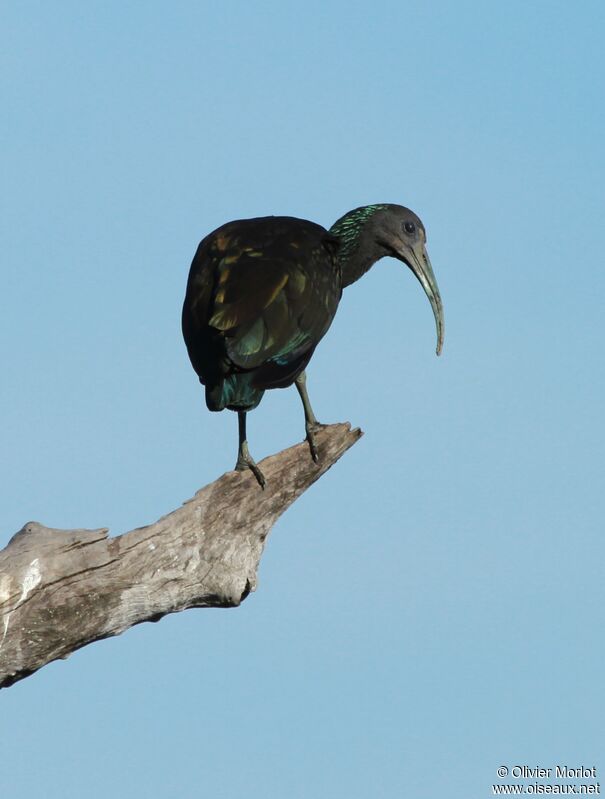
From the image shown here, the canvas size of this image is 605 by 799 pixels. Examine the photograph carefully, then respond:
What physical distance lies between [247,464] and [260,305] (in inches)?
44.5

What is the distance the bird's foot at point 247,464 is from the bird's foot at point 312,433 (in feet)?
1.55

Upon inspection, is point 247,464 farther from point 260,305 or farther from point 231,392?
point 260,305

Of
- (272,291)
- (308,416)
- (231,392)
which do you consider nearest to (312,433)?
(308,416)

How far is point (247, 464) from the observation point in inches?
409

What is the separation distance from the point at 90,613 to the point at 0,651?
2.00ft

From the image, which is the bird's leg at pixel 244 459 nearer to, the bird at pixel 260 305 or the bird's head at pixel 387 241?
the bird at pixel 260 305

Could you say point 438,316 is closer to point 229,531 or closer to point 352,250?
A: point 352,250

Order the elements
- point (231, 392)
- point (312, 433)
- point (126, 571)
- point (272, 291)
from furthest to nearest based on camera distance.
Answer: point (312, 433), point (272, 291), point (231, 392), point (126, 571)

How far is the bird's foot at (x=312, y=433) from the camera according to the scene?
10.6 m

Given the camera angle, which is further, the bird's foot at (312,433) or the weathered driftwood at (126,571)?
the bird's foot at (312,433)

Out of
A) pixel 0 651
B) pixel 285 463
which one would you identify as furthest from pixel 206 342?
pixel 0 651

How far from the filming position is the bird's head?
40.3 ft

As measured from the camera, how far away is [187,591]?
385 inches

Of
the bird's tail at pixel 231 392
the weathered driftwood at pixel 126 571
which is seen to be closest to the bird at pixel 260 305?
the bird's tail at pixel 231 392
